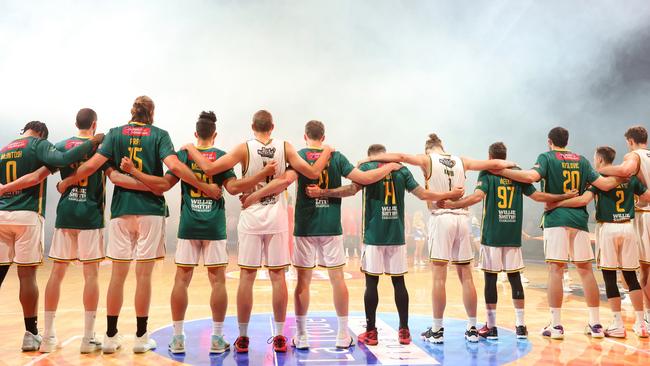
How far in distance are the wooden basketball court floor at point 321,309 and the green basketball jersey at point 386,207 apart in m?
1.49

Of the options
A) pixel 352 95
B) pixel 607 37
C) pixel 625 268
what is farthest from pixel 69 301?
pixel 607 37

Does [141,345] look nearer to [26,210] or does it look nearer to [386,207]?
[26,210]

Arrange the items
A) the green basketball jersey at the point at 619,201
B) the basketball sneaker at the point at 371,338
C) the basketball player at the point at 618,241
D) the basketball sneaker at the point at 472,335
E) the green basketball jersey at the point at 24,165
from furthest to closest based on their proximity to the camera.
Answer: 1. the green basketball jersey at the point at 619,201
2. the basketball player at the point at 618,241
3. the basketball sneaker at the point at 472,335
4. the basketball sneaker at the point at 371,338
5. the green basketball jersey at the point at 24,165

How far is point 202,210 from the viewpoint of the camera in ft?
15.1

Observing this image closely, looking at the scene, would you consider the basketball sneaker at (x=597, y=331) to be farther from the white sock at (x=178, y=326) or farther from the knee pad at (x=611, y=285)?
the white sock at (x=178, y=326)

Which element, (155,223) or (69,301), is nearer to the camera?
(155,223)

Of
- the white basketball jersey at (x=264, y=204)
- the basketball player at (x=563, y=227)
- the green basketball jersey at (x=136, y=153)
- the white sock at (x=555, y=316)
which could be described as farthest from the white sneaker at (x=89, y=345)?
the white sock at (x=555, y=316)

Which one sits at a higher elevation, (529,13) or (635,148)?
(529,13)

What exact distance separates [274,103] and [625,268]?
11798 millimetres

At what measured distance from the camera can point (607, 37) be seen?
1540 centimetres

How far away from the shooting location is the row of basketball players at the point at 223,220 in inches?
179

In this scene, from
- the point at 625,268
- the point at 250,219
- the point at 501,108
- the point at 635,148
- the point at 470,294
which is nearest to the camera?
the point at 250,219

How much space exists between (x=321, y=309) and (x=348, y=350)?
253cm

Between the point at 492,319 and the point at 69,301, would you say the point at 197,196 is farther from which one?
the point at 69,301
